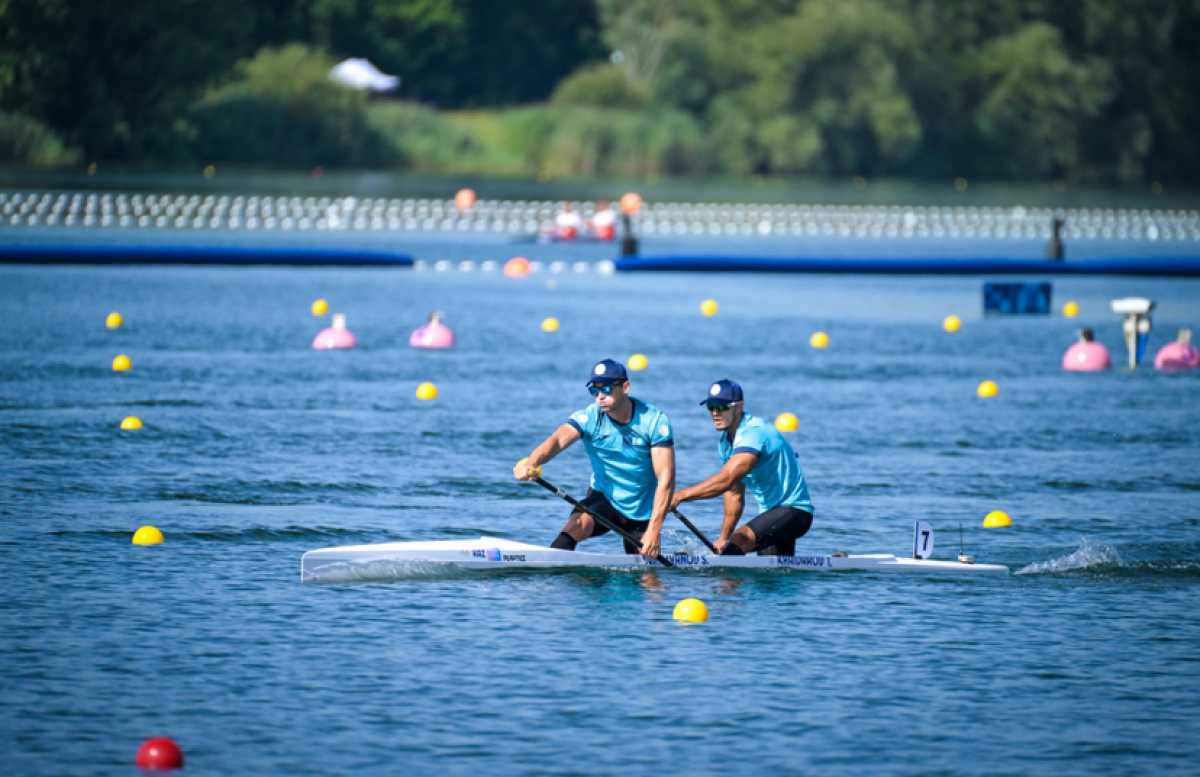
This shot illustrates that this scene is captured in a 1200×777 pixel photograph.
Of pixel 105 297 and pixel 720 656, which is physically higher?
pixel 105 297

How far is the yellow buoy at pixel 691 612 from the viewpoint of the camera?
49.0ft

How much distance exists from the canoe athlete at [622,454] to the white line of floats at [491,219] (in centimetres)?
4731

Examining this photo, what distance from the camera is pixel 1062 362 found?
34.5m

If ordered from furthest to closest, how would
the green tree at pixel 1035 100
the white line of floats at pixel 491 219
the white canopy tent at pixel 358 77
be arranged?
1. the green tree at pixel 1035 100
2. the white canopy tent at pixel 358 77
3. the white line of floats at pixel 491 219

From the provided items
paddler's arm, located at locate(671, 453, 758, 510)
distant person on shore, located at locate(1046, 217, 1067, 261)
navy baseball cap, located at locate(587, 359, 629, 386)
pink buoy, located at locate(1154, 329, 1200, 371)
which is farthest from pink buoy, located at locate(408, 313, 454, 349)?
distant person on shore, located at locate(1046, 217, 1067, 261)

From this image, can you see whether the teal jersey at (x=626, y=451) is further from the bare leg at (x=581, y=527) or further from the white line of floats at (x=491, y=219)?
the white line of floats at (x=491, y=219)

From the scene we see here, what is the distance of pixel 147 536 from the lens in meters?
17.7

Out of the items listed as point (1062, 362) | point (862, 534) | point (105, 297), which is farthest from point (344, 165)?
point (862, 534)

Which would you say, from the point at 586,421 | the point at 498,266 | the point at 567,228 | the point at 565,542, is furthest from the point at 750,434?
the point at 567,228

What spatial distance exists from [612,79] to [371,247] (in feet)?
150

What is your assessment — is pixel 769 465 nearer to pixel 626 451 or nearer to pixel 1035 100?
pixel 626 451

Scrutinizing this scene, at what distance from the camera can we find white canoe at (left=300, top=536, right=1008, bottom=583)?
16.0 meters

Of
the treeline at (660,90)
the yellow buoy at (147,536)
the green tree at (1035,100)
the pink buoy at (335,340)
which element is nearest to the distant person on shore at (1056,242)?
the pink buoy at (335,340)

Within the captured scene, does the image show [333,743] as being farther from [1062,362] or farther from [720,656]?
[1062,362]
